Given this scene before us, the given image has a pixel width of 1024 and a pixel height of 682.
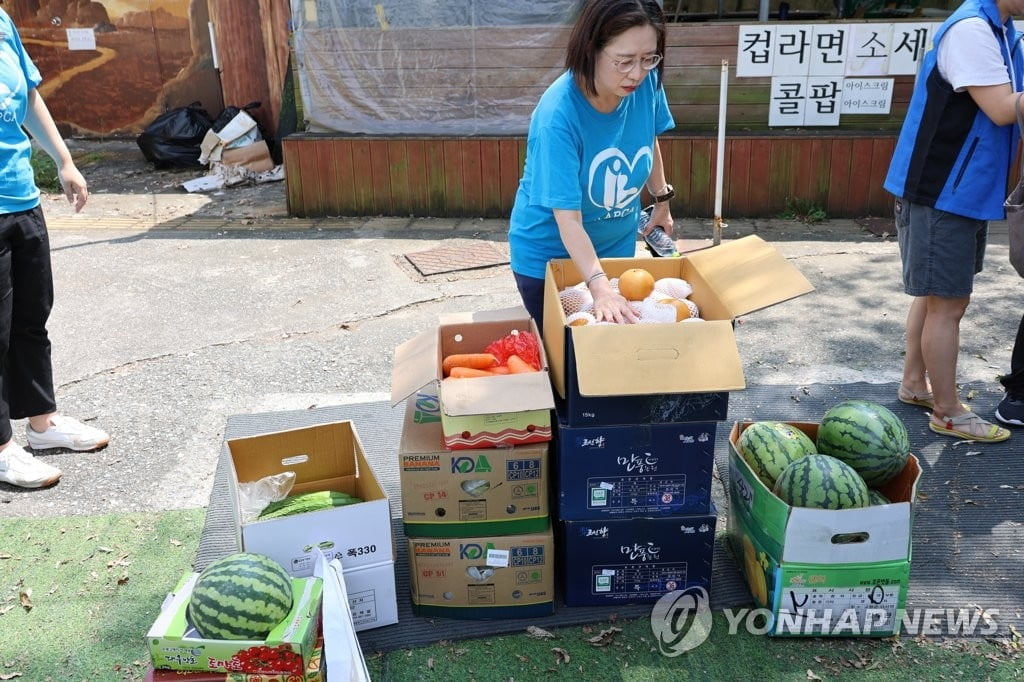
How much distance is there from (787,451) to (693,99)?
5003 millimetres

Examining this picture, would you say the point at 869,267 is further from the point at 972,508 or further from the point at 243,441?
the point at 243,441

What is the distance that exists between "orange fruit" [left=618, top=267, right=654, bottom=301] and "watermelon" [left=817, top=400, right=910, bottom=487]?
0.85m

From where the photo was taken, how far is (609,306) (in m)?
2.52

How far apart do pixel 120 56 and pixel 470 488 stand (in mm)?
9843

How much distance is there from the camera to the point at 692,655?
2639 millimetres

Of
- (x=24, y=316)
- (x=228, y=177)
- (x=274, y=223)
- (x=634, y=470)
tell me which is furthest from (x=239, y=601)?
(x=228, y=177)

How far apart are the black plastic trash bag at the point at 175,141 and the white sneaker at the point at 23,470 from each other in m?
6.42

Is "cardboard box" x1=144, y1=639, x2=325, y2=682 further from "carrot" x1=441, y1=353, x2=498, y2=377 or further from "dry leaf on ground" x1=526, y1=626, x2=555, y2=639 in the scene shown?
"carrot" x1=441, y1=353, x2=498, y2=377

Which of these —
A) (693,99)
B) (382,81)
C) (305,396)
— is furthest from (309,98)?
(305,396)

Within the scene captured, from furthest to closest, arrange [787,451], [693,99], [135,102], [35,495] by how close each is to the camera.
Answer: [135,102]
[693,99]
[35,495]
[787,451]

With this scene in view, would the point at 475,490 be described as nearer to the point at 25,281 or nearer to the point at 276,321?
the point at 25,281

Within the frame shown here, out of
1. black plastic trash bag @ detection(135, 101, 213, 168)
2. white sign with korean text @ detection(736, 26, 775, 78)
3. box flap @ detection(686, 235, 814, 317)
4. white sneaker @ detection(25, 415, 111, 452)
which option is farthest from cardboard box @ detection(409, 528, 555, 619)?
black plastic trash bag @ detection(135, 101, 213, 168)

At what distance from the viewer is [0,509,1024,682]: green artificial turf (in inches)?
101

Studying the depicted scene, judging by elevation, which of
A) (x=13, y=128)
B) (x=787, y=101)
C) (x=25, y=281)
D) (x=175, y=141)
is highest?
(x=13, y=128)
